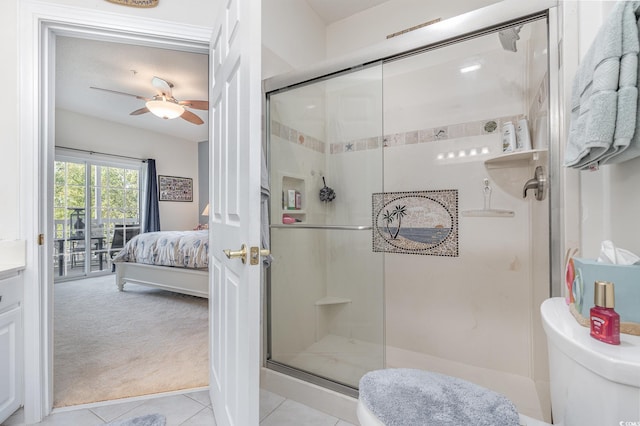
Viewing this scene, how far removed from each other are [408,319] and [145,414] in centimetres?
176

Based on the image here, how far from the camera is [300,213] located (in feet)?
7.20

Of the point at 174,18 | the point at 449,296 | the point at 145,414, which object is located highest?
the point at 174,18

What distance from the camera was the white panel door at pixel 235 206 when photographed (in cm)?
101

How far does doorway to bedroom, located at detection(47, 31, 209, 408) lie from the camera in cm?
200

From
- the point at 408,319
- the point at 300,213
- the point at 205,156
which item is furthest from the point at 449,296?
the point at 205,156

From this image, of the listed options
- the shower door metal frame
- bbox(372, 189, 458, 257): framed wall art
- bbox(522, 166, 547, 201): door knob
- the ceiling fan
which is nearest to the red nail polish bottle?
the shower door metal frame

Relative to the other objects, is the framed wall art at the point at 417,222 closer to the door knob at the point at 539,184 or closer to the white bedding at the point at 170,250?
the door knob at the point at 539,184

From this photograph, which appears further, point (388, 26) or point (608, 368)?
point (388, 26)

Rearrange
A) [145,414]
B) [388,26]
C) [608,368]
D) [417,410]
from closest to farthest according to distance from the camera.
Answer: [608,368], [417,410], [145,414], [388,26]

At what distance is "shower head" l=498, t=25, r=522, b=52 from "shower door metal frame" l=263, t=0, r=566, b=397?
0.41ft

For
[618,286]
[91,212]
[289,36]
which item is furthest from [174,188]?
[618,286]

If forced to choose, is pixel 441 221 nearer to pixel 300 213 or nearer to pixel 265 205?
pixel 300 213

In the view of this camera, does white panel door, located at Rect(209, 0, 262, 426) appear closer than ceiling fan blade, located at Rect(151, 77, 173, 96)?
Yes

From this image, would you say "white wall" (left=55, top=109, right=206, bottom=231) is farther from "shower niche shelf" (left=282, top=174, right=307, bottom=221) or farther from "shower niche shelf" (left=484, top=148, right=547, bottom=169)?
"shower niche shelf" (left=484, top=148, right=547, bottom=169)
